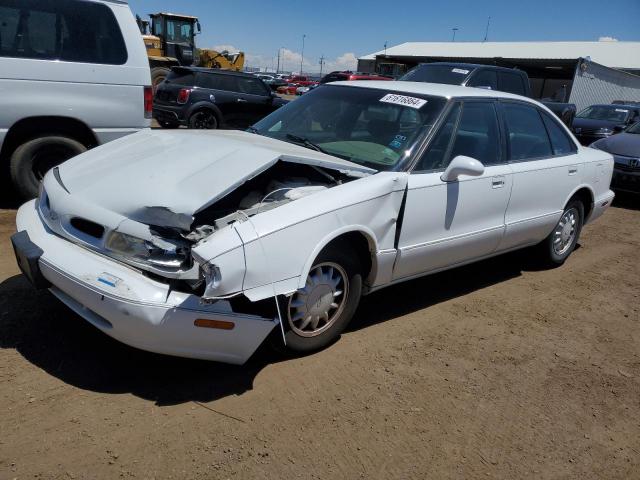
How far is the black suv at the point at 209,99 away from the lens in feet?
37.6

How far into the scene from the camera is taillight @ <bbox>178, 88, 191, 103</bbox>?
1138cm

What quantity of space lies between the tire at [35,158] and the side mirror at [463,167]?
3890 millimetres

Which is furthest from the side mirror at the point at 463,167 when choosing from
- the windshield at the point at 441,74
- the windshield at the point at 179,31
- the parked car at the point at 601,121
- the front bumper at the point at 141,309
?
the windshield at the point at 179,31

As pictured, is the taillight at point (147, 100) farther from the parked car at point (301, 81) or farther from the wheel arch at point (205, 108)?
the parked car at point (301, 81)

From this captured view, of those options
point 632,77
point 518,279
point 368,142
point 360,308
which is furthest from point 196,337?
point 632,77

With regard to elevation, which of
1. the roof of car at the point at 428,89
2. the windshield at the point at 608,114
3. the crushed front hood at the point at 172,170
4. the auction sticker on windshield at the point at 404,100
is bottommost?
the windshield at the point at 608,114

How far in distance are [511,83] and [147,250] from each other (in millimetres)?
9608

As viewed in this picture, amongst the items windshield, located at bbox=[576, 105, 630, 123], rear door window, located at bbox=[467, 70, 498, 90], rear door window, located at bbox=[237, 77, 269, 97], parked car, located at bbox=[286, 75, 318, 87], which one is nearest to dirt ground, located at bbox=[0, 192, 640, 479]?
rear door window, located at bbox=[467, 70, 498, 90]

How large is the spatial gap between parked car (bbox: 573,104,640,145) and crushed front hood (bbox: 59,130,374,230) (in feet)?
43.7

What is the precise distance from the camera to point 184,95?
11.4m

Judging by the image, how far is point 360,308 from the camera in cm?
407

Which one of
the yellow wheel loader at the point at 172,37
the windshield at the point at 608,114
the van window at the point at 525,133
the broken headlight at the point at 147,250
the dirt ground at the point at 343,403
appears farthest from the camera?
the yellow wheel loader at the point at 172,37

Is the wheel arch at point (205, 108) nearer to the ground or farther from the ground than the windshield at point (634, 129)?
nearer to the ground

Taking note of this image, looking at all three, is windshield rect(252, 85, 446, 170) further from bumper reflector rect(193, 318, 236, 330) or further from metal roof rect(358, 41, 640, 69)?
metal roof rect(358, 41, 640, 69)
